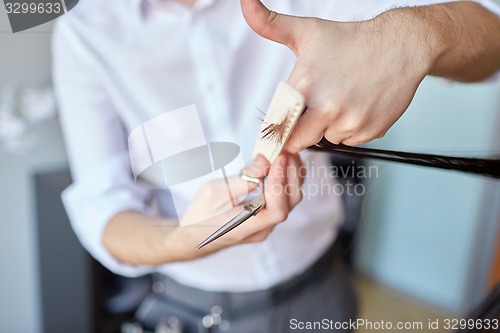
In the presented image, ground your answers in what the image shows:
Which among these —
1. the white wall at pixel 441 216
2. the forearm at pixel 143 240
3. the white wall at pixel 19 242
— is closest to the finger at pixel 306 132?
the forearm at pixel 143 240

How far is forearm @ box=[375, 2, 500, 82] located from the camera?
0.76ft

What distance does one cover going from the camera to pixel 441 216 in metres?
1.22

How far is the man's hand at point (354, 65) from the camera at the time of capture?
0.21 metres

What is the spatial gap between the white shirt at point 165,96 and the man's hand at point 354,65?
64mm

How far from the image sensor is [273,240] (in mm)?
457

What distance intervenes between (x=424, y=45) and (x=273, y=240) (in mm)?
266

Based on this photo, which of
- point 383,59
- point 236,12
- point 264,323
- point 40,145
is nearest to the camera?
point 383,59

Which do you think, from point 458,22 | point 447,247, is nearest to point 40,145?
point 458,22

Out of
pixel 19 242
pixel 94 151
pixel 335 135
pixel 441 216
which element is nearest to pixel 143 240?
pixel 94 151

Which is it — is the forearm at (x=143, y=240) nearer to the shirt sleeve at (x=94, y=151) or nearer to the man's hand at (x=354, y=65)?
the shirt sleeve at (x=94, y=151)

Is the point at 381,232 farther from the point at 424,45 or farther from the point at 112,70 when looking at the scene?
the point at 424,45

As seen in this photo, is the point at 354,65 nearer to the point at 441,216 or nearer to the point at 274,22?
the point at 274,22

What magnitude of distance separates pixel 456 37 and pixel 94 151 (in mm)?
313

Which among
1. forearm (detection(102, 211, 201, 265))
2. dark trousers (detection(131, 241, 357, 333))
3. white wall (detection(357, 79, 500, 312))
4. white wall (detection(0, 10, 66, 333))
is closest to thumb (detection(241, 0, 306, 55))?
forearm (detection(102, 211, 201, 265))
